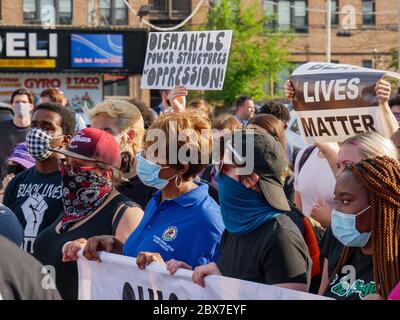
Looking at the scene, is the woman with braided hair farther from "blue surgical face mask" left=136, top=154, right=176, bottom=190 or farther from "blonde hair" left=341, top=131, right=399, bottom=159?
"blue surgical face mask" left=136, top=154, right=176, bottom=190

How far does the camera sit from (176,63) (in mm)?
9148

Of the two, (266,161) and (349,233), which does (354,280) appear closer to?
(349,233)

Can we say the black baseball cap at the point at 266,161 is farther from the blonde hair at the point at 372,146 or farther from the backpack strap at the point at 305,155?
the backpack strap at the point at 305,155

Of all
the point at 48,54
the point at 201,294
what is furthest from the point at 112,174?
the point at 48,54

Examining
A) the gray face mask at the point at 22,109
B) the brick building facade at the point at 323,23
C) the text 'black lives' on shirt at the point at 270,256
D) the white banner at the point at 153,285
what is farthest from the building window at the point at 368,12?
the text 'black lives' on shirt at the point at 270,256

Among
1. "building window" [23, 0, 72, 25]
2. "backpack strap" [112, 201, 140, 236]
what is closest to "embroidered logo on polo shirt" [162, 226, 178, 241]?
"backpack strap" [112, 201, 140, 236]

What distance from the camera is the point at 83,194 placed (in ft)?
16.4

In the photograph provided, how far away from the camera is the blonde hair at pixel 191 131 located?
480 centimetres

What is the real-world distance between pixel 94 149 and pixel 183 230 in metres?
0.81

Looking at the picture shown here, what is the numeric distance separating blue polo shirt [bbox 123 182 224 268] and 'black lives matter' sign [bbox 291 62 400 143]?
1.37 meters

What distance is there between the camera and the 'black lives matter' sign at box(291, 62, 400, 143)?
18.6 feet

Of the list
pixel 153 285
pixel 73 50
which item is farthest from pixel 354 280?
pixel 73 50

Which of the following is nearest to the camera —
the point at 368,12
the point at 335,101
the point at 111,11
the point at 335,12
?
the point at 335,101
